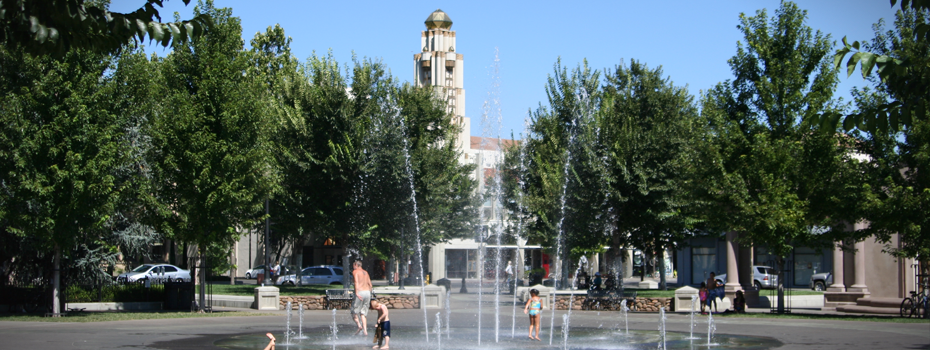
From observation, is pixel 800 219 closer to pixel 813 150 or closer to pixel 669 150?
pixel 813 150

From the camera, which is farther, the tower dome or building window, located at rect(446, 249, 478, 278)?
the tower dome

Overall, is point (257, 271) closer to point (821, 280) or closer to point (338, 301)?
point (338, 301)

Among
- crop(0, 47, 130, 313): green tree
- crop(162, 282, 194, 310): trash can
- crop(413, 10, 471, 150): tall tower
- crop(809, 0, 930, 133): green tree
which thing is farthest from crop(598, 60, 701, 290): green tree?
crop(413, 10, 471, 150): tall tower

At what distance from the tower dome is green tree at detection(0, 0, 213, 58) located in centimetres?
7722

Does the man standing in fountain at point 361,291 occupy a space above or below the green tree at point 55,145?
A: below

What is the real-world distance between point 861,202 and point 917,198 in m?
1.32

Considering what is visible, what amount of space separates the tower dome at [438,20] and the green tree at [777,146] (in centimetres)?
6068

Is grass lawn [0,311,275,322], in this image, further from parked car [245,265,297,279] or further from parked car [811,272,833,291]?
parked car [811,272,833,291]

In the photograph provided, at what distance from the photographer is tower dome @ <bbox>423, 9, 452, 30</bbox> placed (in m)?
83.3

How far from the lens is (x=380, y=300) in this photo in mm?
26922

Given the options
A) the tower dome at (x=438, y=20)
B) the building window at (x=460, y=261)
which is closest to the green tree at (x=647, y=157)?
the building window at (x=460, y=261)

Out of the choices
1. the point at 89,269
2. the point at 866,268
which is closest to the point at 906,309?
the point at 866,268

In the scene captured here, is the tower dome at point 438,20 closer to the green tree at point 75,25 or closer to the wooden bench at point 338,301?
the wooden bench at point 338,301

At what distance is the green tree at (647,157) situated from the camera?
2972 centimetres
